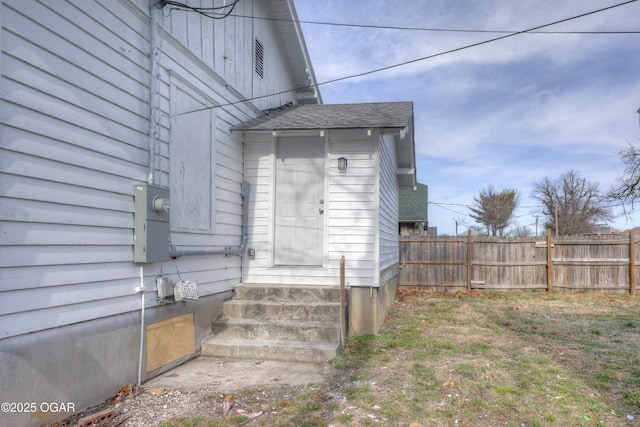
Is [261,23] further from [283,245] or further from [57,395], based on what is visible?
[57,395]

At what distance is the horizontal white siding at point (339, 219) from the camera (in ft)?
19.5

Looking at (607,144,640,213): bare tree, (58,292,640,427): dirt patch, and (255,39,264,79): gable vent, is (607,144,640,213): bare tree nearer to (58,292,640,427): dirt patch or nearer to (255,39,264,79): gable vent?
(58,292,640,427): dirt patch

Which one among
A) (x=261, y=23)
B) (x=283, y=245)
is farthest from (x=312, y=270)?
(x=261, y=23)

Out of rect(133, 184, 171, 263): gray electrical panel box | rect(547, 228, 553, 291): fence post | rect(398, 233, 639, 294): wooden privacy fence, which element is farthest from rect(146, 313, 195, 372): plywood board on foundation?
rect(547, 228, 553, 291): fence post

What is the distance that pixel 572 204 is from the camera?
40250mm

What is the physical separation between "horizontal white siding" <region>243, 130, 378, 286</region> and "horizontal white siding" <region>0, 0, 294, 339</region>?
1354 millimetres

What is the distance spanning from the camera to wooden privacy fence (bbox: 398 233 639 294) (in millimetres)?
11109

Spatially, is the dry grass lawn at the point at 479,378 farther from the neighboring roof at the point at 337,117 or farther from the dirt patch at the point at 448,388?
the neighboring roof at the point at 337,117

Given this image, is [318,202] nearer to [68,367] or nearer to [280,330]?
[280,330]

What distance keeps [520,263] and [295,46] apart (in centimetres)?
855

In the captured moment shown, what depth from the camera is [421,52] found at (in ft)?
18.5

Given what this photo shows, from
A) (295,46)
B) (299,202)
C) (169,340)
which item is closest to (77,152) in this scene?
(169,340)

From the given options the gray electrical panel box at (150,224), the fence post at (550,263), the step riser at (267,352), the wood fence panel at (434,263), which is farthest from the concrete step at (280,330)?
the fence post at (550,263)

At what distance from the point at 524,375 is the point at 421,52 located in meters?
4.29
